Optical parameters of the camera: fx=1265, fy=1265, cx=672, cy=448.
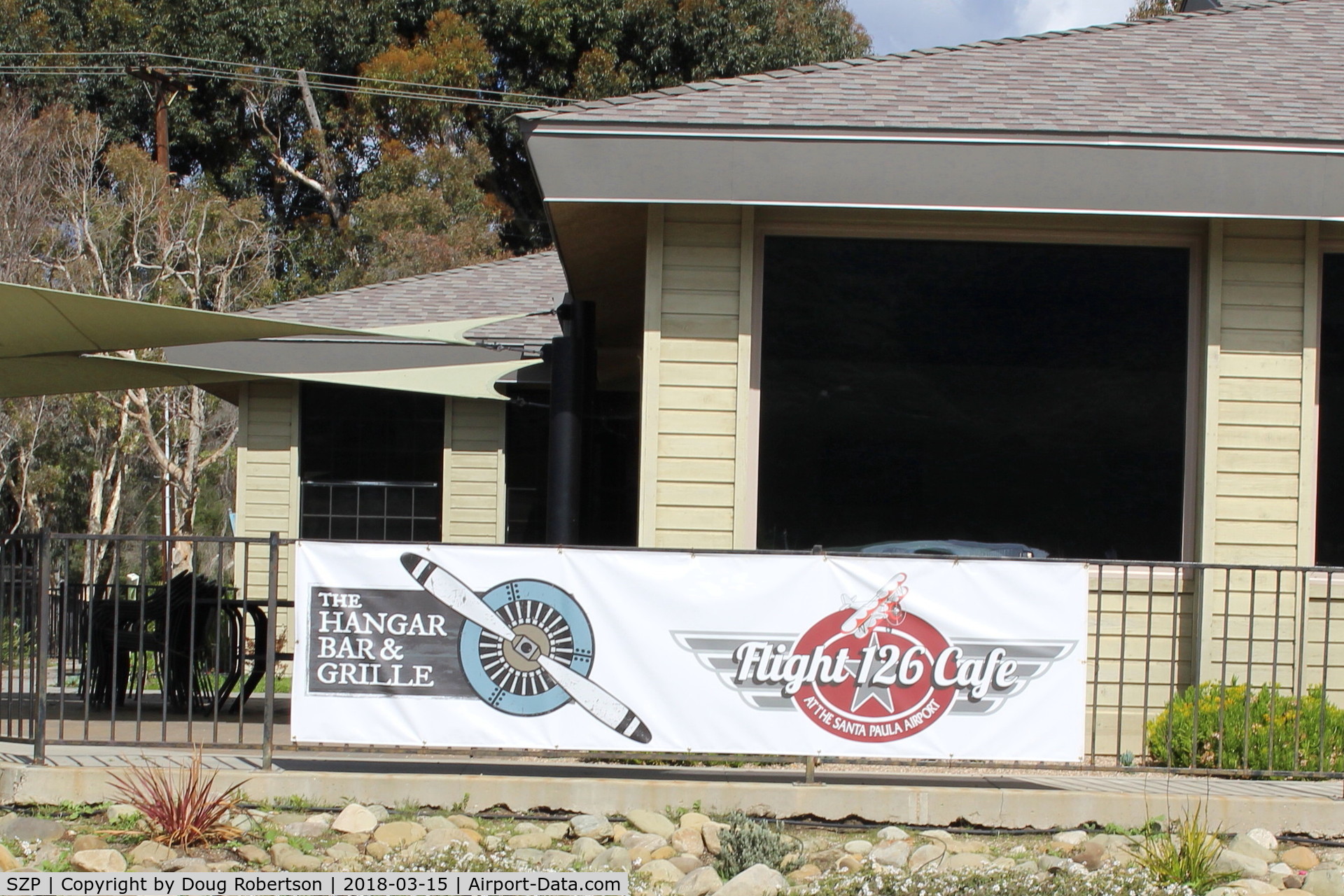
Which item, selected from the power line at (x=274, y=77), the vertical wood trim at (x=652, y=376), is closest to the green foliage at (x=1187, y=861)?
the vertical wood trim at (x=652, y=376)

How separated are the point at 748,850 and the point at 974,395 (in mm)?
3674

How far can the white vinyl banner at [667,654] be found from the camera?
598 cm

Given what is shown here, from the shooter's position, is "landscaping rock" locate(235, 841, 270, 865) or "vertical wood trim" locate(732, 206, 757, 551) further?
"vertical wood trim" locate(732, 206, 757, 551)

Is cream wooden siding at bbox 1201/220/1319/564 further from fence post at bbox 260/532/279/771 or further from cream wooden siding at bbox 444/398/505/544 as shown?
cream wooden siding at bbox 444/398/505/544

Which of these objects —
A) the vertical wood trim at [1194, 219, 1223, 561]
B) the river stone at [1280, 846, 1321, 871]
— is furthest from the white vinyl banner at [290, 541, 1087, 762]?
the vertical wood trim at [1194, 219, 1223, 561]

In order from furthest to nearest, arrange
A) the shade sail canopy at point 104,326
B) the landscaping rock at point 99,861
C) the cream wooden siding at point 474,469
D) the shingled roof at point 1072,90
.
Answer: the cream wooden siding at point 474,469
the shingled roof at point 1072,90
the shade sail canopy at point 104,326
the landscaping rock at point 99,861

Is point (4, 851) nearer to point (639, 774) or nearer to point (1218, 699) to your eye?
point (639, 774)

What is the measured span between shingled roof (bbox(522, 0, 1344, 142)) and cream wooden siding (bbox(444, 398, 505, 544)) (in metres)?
4.96

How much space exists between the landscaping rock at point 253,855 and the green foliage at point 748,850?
191cm

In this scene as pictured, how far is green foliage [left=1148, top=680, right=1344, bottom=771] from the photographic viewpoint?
674 centimetres

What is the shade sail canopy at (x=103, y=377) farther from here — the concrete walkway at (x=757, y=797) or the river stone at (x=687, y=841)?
the river stone at (x=687, y=841)

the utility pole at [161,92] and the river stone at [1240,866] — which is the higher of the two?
the utility pole at [161,92]

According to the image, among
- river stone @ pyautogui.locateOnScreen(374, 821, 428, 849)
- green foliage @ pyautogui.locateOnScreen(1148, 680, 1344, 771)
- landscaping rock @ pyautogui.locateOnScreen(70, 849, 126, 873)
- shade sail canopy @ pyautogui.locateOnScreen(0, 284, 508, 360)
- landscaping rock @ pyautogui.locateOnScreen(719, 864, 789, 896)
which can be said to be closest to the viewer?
landscaping rock @ pyautogui.locateOnScreen(719, 864, 789, 896)

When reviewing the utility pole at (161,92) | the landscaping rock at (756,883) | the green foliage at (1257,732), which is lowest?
the landscaping rock at (756,883)
